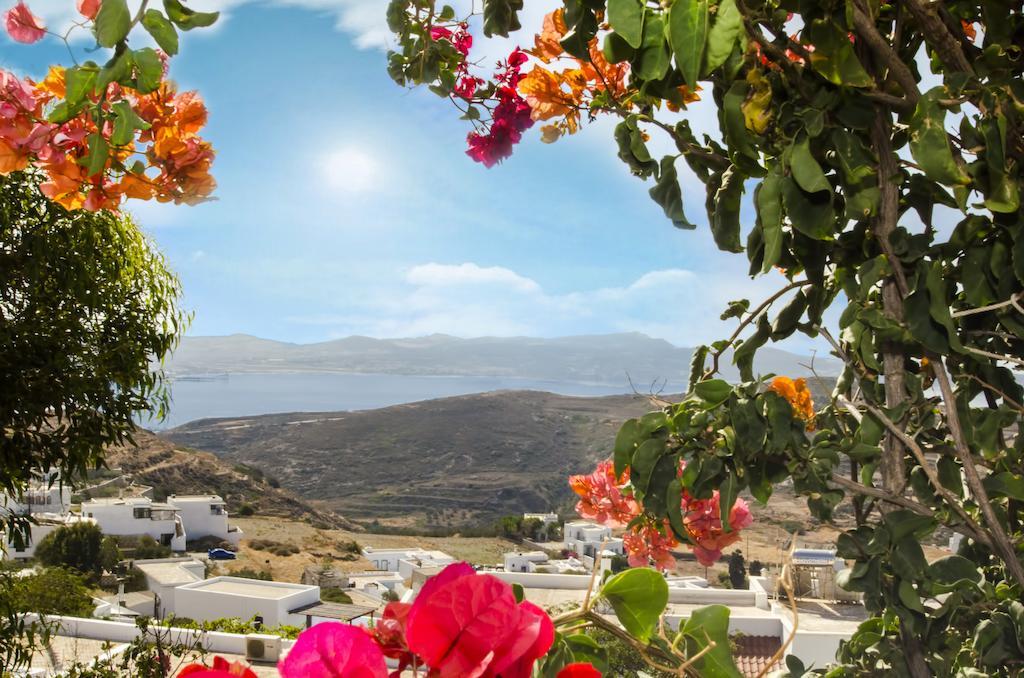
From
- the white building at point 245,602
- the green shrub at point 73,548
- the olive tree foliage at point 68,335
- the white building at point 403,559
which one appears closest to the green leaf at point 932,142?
the olive tree foliage at point 68,335

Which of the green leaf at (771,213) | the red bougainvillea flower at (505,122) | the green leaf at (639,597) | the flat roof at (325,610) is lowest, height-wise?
the flat roof at (325,610)

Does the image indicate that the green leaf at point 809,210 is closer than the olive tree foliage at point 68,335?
Yes

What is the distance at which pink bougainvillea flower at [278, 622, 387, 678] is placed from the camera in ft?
0.66

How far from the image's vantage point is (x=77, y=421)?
9.81 feet

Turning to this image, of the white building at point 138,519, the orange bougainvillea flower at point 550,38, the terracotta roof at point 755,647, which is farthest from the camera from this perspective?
the white building at point 138,519

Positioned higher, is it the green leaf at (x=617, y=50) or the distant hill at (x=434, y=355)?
the distant hill at (x=434, y=355)

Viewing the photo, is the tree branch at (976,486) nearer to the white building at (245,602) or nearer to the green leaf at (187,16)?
the green leaf at (187,16)

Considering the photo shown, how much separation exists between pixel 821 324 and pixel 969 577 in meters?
0.23

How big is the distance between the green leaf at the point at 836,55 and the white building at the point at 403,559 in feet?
54.5

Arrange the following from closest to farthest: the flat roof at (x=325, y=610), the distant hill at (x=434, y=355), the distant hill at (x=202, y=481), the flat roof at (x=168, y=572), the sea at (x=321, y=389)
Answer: the flat roof at (x=325, y=610)
the flat roof at (x=168, y=572)
the distant hill at (x=202, y=481)
the sea at (x=321, y=389)
the distant hill at (x=434, y=355)

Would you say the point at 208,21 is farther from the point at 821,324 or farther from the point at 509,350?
the point at 509,350

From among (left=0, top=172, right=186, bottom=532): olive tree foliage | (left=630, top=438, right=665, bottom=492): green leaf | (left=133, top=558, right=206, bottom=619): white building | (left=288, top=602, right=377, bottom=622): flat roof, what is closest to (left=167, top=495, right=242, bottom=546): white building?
(left=133, top=558, right=206, bottom=619): white building

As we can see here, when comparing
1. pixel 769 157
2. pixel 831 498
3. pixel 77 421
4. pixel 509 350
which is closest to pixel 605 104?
pixel 769 157

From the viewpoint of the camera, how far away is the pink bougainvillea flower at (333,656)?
20 cm
